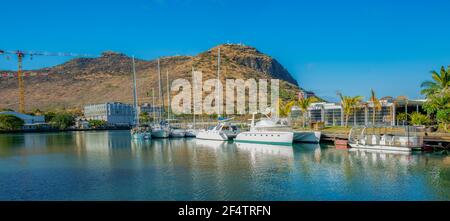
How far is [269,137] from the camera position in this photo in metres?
61.5

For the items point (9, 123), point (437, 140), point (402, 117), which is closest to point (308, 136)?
point (402, 117)

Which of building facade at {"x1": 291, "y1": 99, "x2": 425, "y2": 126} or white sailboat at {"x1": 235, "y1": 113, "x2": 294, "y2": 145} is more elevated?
building facade at {"x1": 291, "y1": 99, "x2": 425, "y2": 126}

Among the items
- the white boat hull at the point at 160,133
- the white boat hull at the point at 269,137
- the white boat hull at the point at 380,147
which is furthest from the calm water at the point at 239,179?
the white boat hull at the point at 160,133

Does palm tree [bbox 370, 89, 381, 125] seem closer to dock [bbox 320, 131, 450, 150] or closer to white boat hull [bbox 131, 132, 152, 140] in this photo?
dock [bbox 320, 131, 450, 150]

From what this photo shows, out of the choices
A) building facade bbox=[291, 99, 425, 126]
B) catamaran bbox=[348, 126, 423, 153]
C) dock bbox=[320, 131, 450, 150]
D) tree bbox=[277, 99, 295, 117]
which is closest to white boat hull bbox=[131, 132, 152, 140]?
tree bbox=[277, 99, 295, 117]

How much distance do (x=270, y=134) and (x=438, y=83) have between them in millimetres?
27431

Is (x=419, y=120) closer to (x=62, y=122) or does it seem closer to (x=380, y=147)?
(x=380, y=147)

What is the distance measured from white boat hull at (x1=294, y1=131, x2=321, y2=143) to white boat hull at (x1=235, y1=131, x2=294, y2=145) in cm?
379

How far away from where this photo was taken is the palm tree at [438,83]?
55431mm

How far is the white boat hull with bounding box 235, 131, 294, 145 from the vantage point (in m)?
59.4

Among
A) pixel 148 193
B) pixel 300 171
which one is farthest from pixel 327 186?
pixel 148 193

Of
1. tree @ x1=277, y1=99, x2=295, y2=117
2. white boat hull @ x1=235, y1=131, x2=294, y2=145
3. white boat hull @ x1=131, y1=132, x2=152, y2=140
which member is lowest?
white boat hull @ x1=131, y1=132, x2=152, y2=140

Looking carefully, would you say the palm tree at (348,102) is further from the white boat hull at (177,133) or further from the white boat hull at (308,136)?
the white boat hull at (177,133)
